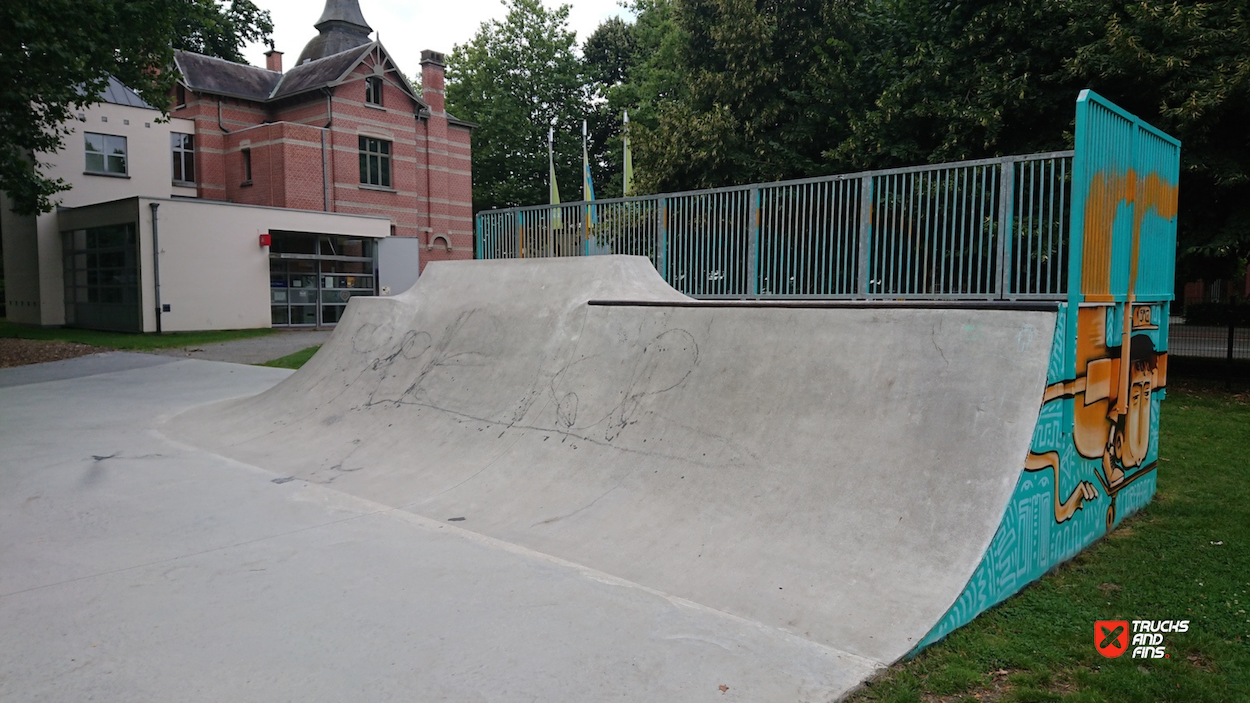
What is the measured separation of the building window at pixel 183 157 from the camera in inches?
1312

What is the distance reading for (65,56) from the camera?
45.4 ft

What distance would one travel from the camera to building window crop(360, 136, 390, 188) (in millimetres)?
34906

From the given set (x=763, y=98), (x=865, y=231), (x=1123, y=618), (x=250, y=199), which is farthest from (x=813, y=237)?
(x=250, y=199)

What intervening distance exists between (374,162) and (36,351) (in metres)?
19.1

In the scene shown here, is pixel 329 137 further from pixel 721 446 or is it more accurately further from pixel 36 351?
pixel 721 446

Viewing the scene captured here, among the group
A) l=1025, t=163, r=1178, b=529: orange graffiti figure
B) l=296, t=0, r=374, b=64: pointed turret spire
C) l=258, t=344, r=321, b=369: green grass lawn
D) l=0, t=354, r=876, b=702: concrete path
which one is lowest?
l=0, t=354, r=876, b=702: concrete path

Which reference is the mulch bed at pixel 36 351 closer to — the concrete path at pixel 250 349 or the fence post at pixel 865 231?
the concrete path at pixel 250 349

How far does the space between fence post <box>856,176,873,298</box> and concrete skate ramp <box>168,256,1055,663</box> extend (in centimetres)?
198

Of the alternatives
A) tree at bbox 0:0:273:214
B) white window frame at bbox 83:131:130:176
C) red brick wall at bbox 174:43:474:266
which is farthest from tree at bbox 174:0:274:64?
tree at bbox 0:0:273:214

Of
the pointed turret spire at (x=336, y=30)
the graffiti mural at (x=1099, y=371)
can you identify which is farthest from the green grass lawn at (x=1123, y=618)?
the pointed turret spire at (x=336, y=30)

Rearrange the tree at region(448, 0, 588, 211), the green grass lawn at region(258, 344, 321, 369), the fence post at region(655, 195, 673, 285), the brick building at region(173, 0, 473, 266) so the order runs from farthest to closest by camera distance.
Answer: the tree at region(448, 0, 588, 211) → the brick building at region(173, 0, 473, 266) → the green grass lawn at region(258, 344, 321, 369) → the fence post at region(655, 195, 673, 285)

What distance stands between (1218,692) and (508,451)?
199 inches

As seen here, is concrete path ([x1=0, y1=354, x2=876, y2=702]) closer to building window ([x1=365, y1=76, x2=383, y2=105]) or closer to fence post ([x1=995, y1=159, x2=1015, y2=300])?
fence post ([x1=995, y1=159, x2=1015, y2=300])

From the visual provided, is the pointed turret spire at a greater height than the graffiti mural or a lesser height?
greater
